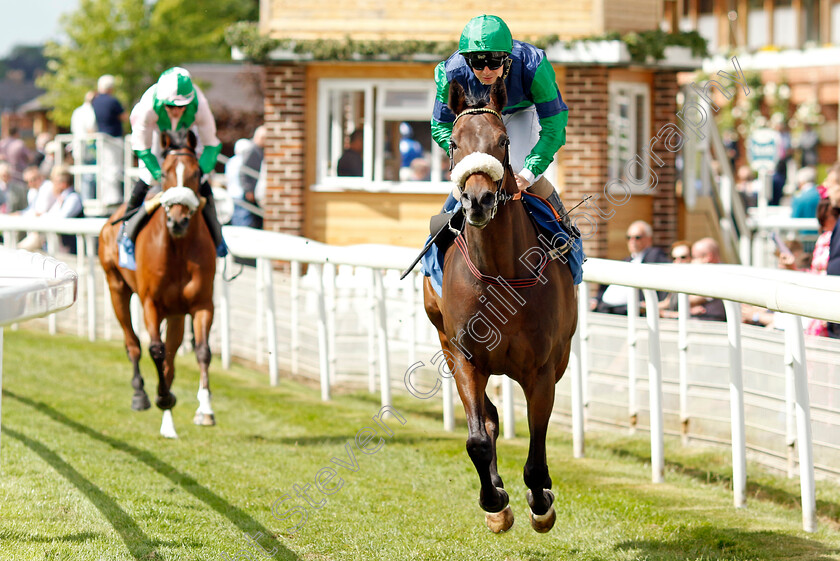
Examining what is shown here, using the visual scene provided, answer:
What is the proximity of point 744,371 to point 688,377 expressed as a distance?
53 centimetres

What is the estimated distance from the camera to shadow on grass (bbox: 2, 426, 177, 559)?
525 cm

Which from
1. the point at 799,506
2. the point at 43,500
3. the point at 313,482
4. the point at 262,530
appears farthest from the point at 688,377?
the point at 43,500

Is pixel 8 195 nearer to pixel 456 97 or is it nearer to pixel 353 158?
pixel 353 158

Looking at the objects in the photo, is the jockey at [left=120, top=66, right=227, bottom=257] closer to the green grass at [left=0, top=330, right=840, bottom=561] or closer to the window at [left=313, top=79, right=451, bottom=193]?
the green grass at [left=0, top=330, right=840, bottom=561]

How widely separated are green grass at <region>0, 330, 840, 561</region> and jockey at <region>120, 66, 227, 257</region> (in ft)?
4.89

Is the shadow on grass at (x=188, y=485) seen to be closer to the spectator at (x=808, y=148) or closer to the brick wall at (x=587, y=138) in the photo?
the brick wall at (x=587, y=138)

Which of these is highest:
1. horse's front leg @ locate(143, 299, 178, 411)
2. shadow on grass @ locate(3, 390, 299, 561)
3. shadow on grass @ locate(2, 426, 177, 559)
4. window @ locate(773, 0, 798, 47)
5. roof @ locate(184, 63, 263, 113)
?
window @ locate(773, 0, 798, 47)

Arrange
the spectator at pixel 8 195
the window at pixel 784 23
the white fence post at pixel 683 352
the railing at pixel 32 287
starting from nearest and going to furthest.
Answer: the railing at pixel 32 287
the white fence post at pixel 683 352
the spectator at pixel 8 195
the window at pixel 784 23

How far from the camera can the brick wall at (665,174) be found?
1625 centimetres

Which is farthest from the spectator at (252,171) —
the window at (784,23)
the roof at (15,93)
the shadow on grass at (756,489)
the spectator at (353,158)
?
the roof at (15,93)

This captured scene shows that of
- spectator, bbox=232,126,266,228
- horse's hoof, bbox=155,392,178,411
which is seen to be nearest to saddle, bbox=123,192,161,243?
horse's hoof, bbox=155,392,178,411

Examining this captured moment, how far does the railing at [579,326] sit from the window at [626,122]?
4.04m

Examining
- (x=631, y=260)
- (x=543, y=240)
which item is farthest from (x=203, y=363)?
(x=543, y=240)

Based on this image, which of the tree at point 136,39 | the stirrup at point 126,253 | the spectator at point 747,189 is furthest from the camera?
the tree at point 136,39
